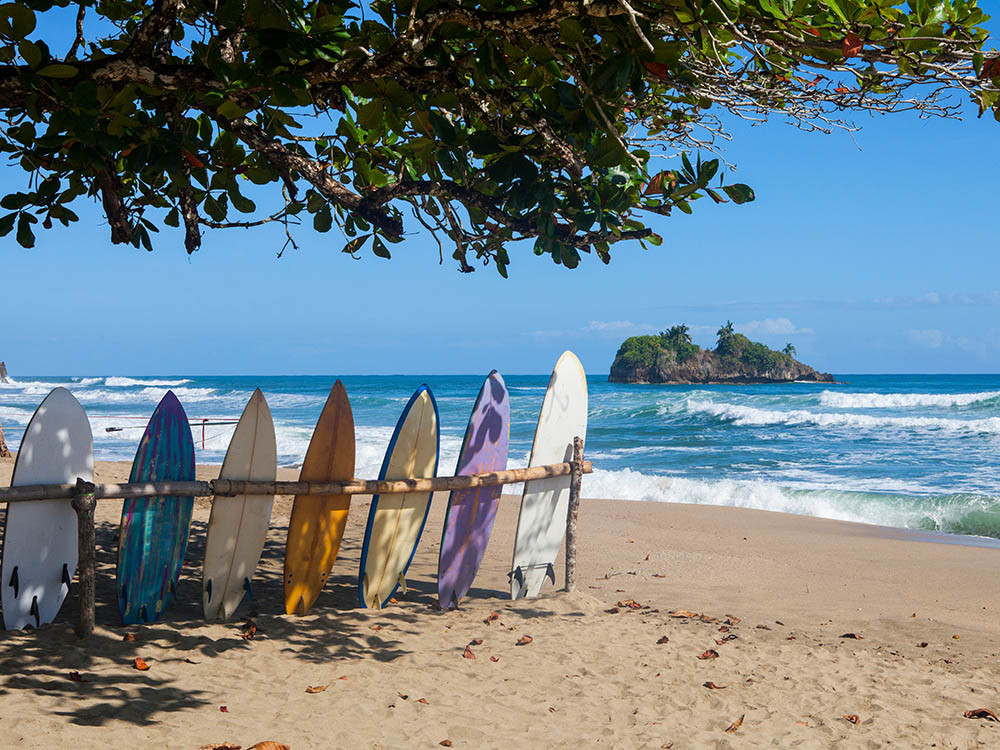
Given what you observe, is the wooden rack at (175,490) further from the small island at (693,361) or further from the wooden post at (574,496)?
the small island at (693,361)

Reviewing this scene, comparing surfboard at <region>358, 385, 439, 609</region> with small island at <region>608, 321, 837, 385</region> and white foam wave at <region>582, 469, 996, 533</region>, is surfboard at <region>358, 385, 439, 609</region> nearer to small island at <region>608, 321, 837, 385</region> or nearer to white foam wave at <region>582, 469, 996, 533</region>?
white foam wave at <region>582, 469, 996, 533</region>

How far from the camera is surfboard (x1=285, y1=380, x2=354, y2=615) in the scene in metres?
4.29

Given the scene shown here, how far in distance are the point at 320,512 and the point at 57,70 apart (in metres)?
2.48

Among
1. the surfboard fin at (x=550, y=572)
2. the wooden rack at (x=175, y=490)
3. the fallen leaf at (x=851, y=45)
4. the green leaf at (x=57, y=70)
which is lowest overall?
the surfboard fin at (x=550, y=572)

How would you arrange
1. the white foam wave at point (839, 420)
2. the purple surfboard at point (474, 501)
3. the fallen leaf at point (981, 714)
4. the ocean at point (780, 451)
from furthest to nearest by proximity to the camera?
1. the white foam wave at point (839, 420)
2. the ocean at point (780, 451)
3. the purple surfboard at point (474, 501)
4. the fallen leaf at point (981, 714)

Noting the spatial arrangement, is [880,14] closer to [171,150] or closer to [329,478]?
[171,150]

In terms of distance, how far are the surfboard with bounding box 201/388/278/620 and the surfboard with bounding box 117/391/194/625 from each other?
0.19 meters

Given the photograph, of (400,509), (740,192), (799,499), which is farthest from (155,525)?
(799,499)

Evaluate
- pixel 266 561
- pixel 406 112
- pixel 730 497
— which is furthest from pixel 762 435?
pixel 406 112

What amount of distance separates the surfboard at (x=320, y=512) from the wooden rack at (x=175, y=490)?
130mm

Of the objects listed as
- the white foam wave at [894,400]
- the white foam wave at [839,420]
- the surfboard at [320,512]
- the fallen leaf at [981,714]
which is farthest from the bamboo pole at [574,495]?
the white foam wave at [894,400]

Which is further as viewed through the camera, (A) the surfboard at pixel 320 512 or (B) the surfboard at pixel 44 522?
(A) the surfboard at pixel 320 512

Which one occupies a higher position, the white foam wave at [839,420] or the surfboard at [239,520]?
the surfboard at [239,520]

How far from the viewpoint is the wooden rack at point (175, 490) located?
3.79 meters
